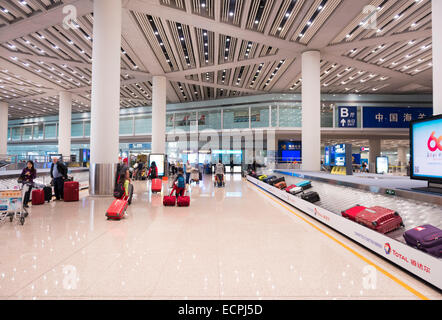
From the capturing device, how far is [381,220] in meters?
4.50

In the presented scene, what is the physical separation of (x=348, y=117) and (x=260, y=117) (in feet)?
31.4

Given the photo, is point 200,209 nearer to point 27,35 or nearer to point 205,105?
point 27,35

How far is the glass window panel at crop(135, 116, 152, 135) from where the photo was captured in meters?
32.3

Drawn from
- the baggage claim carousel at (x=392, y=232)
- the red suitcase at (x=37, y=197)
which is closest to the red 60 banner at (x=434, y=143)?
the baggage claim carousel at (x=392, y=232)

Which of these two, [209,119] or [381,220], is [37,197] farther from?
[209,119]

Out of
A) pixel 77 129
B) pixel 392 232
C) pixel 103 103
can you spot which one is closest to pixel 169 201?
pixel 103 103

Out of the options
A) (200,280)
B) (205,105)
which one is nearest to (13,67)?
(205,105)

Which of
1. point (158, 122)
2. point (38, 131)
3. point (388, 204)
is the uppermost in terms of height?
point (38, 131)

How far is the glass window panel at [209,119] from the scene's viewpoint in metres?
29.3

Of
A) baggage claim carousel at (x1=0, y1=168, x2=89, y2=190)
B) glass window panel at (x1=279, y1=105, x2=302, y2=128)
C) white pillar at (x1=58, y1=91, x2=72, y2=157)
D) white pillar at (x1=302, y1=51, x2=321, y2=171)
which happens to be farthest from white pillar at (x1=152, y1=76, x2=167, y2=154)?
glass window panel at (x1=279, y1=105, x2=302, y2=128)

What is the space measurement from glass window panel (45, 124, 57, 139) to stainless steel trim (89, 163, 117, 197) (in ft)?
111

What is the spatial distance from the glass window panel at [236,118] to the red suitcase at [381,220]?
906 inches

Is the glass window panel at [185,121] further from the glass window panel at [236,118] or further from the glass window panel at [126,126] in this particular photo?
the glass window panel at [126,126]
